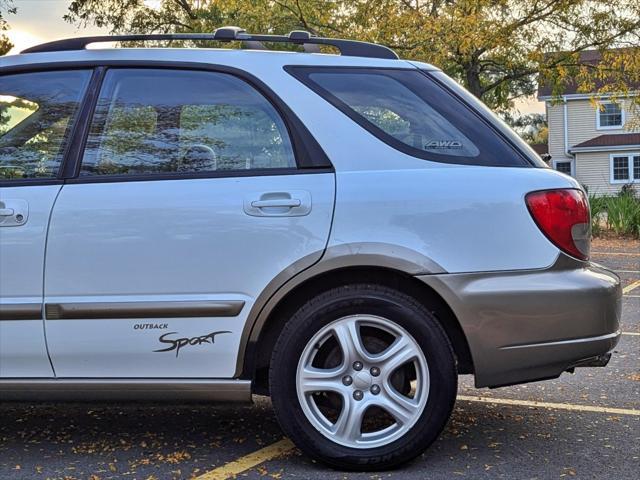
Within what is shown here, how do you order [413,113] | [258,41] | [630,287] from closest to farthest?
[413,113] → [258,41] → [630,287]

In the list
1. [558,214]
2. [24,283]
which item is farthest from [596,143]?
[24,283]

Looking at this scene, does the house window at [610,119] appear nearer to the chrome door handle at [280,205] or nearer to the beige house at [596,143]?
the beige house at [596,143]

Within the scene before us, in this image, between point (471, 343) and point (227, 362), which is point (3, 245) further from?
point (471, 343)

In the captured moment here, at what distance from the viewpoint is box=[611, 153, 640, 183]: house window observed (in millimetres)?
36531

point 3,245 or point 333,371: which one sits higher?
point 3,245

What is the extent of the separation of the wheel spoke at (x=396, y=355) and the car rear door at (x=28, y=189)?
1.41m

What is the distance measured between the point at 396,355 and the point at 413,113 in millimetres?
1058

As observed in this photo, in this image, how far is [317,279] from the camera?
10.7 feet

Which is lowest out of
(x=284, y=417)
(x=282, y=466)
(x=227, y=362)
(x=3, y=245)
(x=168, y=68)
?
(x=282, y=466)

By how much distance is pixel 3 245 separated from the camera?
3.24m

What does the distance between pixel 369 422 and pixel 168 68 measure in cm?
188

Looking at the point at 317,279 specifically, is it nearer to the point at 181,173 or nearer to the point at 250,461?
the point at 181,173

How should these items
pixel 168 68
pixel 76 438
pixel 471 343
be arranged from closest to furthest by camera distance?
pixel 471 343, pixel 168 68, pixel 76 438

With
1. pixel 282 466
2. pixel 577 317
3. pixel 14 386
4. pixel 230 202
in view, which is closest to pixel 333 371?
pixel 282 466
